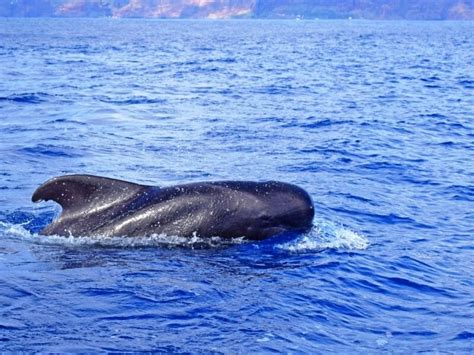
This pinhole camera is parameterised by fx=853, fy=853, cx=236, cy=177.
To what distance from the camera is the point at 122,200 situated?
12938 millimetres

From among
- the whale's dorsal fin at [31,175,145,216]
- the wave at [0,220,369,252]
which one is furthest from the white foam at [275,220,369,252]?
the whale's dorsal fin at [31,175,145,216]

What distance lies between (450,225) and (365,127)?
12258mm

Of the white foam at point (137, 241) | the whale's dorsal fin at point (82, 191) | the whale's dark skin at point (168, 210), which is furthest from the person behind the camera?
the whale's dark skin at point (168, 210)

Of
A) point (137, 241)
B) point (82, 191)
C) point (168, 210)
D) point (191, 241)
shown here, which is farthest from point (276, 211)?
point (82, 191)

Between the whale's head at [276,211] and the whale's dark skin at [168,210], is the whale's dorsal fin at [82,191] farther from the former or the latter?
the whale's head at [276,211]

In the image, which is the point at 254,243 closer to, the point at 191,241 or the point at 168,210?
the point at 191,241

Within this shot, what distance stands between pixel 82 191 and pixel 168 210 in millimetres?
1311

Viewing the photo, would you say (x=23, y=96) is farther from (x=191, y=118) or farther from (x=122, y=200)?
(x=122, y=200)

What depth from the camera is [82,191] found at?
1270 cm

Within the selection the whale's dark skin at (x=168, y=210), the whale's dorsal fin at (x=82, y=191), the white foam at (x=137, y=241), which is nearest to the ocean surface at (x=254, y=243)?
the white foam at (x=137, y=241)

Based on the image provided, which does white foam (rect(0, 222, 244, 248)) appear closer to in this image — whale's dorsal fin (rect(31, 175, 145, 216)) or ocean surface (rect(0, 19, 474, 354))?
ocean surface (rect(0, 19, 474, 354))

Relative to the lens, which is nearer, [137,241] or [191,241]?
[137,241]

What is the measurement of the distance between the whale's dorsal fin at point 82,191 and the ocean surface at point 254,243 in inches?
22.4

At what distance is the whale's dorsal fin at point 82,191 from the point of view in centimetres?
1246
